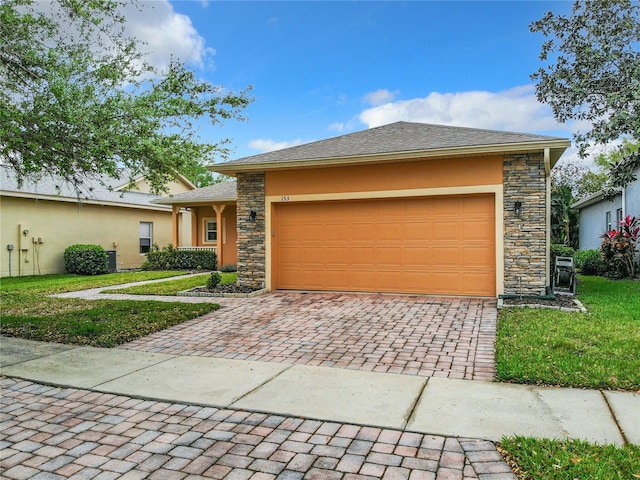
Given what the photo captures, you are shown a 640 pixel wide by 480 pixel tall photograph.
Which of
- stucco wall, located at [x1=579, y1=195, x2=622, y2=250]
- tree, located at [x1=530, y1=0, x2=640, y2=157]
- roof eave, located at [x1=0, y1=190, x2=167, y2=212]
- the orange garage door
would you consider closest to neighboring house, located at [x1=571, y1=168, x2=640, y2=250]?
stucco wall, located at [x1=579, y1=195, x2=622, y2=250]

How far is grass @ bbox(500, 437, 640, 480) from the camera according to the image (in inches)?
103

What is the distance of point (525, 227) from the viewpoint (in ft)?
29.0

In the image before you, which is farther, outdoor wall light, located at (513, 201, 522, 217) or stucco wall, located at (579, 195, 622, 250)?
stucco wall, located at (579, 195, 622, 250)

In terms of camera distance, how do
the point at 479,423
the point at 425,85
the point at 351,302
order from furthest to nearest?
the point at 425,85, the point at 351,302, the point at 479,423

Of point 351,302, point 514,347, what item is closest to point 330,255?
point 351,302

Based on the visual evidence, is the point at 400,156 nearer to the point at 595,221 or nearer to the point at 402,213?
the point at 402,213

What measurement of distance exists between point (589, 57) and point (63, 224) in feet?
58.6

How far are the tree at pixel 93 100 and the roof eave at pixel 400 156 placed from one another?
2.62 m

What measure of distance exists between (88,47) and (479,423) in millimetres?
7782

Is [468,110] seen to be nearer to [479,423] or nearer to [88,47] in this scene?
[88,47]

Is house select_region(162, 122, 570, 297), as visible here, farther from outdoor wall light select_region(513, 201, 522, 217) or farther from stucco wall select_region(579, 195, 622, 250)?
stucco wall select_region(579, 195, 622, 250)

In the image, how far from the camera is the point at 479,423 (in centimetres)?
337

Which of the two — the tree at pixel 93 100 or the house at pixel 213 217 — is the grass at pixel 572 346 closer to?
the tree at pixel 93 100

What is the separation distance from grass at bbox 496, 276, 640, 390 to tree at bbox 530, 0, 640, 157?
16.1 ft
